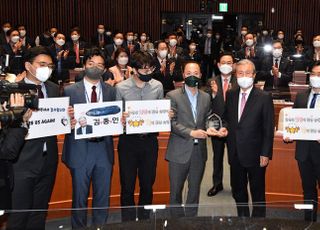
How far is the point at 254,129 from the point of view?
4031mm

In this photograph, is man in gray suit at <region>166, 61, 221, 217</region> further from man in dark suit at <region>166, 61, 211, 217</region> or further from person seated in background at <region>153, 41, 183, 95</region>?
person seated in background at <region>153, 41, 183, 95</region>

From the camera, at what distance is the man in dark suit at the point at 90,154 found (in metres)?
3.76

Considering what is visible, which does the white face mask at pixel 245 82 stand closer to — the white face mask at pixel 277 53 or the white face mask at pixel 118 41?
the white face mask at pixel 277 53

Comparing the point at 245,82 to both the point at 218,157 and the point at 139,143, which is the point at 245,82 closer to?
the point at 139,143

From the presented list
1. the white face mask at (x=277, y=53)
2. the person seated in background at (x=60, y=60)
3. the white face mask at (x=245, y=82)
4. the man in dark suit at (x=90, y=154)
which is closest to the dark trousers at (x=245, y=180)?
the white face mask at (x=245, y=82)

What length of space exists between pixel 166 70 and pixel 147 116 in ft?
11.8

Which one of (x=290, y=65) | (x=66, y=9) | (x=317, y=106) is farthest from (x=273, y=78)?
(x=66, y=9)

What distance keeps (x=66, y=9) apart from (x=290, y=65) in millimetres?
10313

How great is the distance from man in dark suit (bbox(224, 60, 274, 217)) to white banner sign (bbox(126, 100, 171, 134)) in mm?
610

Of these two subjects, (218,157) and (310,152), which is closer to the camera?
(310,152)

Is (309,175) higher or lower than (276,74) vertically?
lower

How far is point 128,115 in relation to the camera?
395 centimetres

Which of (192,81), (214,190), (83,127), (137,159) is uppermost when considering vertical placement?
(192,81)

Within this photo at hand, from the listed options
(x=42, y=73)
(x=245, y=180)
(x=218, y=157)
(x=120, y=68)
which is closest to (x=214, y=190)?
(x=218, y=157)
